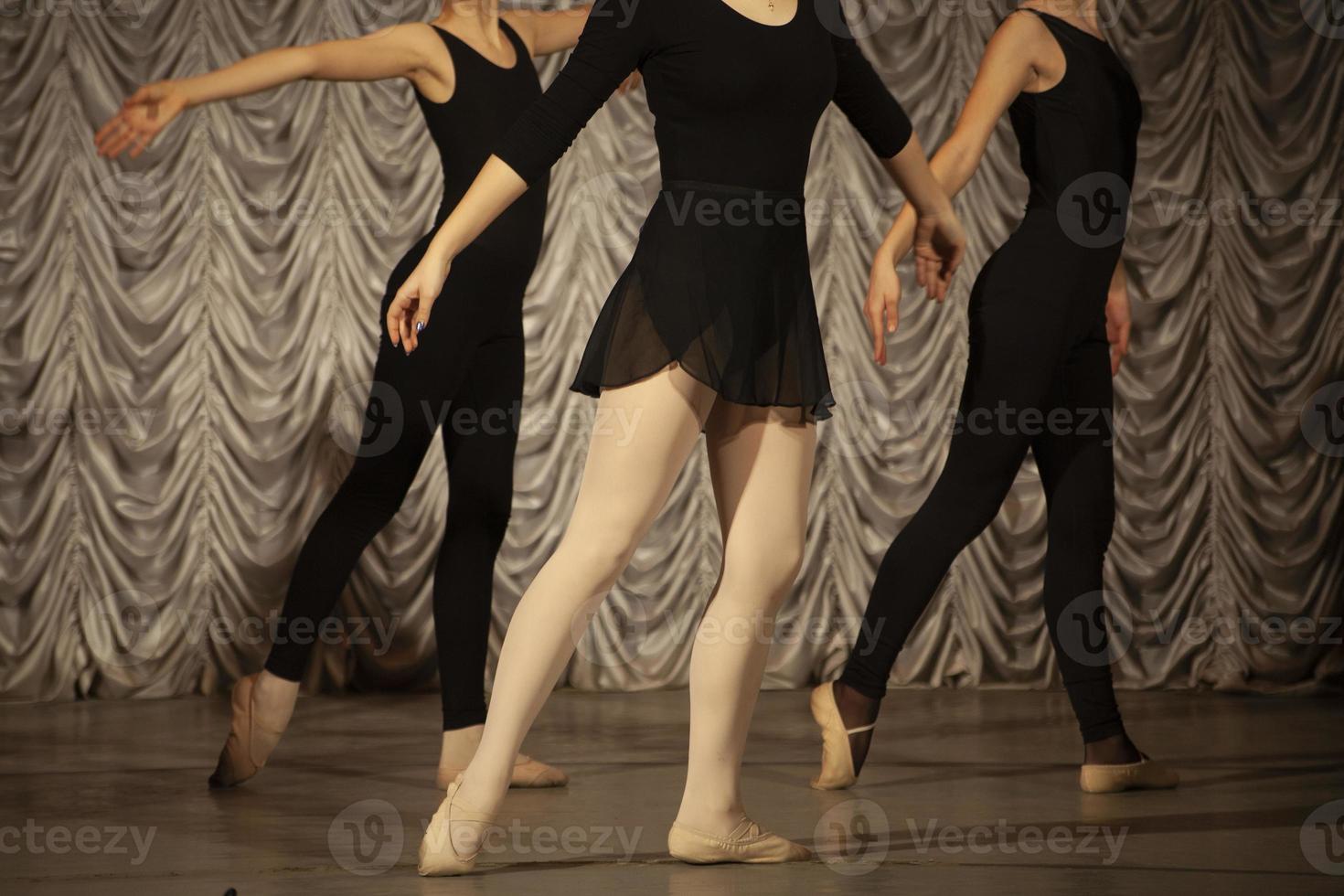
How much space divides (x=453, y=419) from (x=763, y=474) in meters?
0.96

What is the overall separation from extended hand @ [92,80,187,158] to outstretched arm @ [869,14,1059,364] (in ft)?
4.05

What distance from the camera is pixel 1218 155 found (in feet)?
18.0

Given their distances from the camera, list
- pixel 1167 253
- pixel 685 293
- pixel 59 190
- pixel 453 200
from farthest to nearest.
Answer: pixel 1167 253 < pixel 59 190 < pixel 453 200 < pixel 685 293

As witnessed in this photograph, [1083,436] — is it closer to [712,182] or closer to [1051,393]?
[1051,393]

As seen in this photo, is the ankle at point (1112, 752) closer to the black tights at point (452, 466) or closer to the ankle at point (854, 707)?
the ankle at point (854, 707)

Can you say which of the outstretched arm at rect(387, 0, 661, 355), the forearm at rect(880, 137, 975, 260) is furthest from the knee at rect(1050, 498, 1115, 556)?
the outstretched arm at rect(387, 0, 661, 355)

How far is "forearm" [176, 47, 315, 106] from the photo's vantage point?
265 centimetres

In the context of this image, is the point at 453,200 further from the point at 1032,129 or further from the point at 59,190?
the point at 59,190

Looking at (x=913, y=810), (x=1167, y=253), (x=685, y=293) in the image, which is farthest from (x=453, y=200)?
(x=1167, y=253)

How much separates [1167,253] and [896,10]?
132 cm

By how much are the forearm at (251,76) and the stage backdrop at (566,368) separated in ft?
8.36

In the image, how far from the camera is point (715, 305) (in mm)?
2184

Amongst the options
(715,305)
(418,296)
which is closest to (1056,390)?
(715,305)

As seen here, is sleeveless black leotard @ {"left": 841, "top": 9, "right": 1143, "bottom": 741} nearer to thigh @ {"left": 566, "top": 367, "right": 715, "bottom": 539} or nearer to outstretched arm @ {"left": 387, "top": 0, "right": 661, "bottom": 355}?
thigh @ {"left": 566, "top": 367, "right": 715, "bottom": 539}
